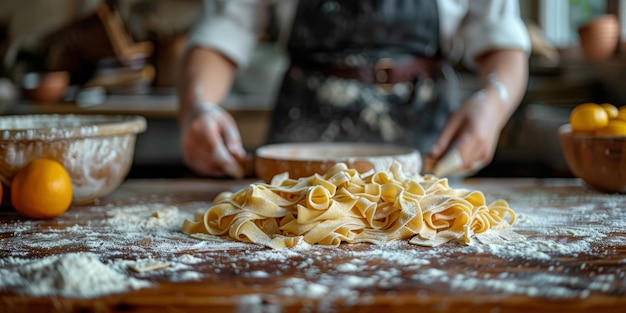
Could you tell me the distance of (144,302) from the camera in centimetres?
63

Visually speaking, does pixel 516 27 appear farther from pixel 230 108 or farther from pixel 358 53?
pixel 230 108

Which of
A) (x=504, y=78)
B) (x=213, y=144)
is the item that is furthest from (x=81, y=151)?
(x=504, y=78)

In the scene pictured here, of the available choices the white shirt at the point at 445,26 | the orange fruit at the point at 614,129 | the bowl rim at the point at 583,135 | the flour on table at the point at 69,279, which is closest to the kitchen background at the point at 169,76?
the white shirt at the point at 445,26

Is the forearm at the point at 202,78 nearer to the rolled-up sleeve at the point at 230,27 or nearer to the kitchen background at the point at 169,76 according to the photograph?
the rolled-up sleeve at the point at 230,27

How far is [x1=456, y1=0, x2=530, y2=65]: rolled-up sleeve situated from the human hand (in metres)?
0.18

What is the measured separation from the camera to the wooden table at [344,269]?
623 mm

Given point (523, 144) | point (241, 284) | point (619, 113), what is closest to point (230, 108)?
point (523, 144)

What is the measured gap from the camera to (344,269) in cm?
73

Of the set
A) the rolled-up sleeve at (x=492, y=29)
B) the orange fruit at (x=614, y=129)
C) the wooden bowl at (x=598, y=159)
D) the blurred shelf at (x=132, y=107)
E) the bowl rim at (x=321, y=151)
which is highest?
the rolled-up sleeve at (x=492, y=29)

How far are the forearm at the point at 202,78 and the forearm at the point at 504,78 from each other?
67 cm

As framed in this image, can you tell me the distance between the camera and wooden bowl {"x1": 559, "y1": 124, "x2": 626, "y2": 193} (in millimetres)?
1166

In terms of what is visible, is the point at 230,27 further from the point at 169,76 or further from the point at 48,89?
the point at 169,76

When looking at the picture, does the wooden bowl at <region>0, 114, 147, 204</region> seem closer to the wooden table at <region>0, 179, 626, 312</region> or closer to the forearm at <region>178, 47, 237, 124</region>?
the wooden table at <region>0, 179, 626, 312</region>

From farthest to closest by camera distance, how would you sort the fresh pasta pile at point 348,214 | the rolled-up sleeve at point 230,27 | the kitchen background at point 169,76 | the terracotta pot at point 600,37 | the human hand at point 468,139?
1. the kitchen background at point 169,76
2. the terracotta pot at point 600,37
3. the rolled-up sleeve at point 230,27
4. the human hand at point 468,139
5. the fresh pasta pile at point 348,214
